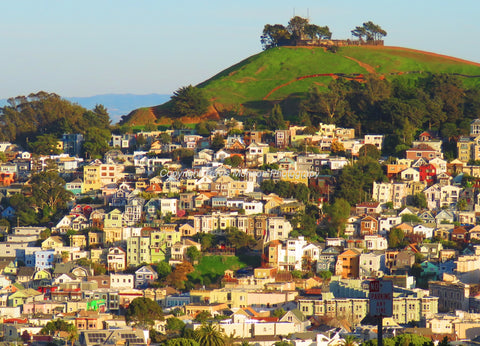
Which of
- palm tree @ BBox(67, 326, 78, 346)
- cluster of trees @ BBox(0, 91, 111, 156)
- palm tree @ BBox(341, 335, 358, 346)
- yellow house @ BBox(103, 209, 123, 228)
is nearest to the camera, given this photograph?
palm tree @ BBox(341, 335, 358, 346)

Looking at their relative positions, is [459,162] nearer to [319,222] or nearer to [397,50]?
[319,222]

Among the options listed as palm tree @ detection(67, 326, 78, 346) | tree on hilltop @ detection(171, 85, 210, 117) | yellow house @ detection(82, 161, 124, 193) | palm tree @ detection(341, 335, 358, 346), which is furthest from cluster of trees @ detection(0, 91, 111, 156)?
palm tree @ detection(341, 335, 358, 346)

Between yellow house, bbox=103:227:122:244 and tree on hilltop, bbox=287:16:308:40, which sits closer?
yellow house, bbox=103:227:122:244

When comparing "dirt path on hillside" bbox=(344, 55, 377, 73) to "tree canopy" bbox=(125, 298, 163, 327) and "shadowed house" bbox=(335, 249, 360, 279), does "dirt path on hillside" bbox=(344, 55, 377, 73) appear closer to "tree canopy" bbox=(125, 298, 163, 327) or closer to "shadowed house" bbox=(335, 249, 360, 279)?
"shadowed house" bbox=(335, 249, 360, 279)

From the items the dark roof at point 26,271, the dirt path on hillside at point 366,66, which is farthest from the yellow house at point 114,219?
the dirt path on hillside at point 366,66

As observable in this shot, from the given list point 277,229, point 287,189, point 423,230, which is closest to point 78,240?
point 277,229

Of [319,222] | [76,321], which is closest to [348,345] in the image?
[76,321]
